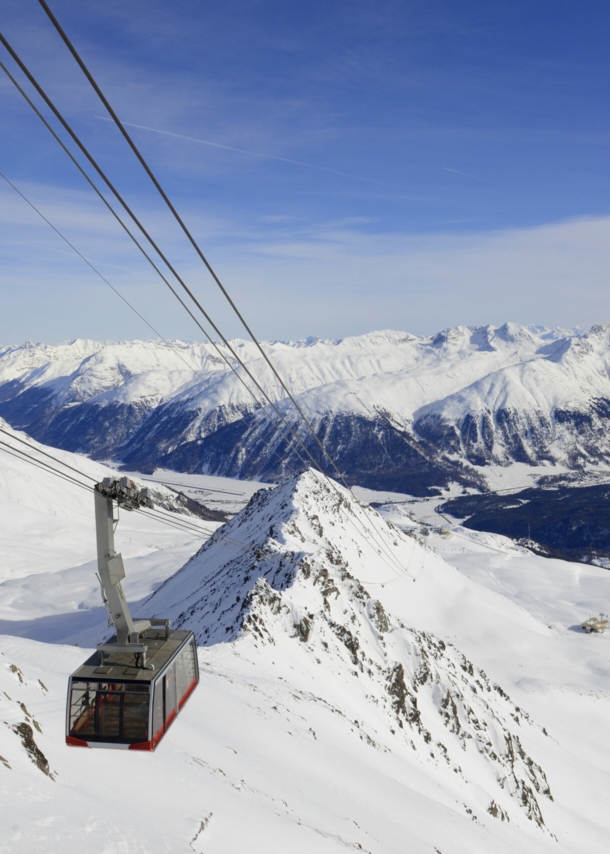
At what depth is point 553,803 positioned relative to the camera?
162ft

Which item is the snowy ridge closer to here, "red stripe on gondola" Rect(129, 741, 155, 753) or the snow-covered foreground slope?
the snow-covered foreground slope

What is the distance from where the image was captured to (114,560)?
18391 mm

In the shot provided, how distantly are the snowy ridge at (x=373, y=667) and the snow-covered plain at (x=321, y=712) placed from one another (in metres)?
0.18

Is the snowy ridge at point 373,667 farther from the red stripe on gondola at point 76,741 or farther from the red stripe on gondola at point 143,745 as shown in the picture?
the red stripe on gondola at point 76,741

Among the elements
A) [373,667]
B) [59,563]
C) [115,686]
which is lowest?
[59,563]

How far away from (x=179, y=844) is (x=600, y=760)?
60317mm

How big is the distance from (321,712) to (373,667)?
42.4ft

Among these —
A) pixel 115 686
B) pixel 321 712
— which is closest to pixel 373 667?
pixel 321 712

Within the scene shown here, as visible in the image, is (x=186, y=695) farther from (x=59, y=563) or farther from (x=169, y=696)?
(x=59, y=563)

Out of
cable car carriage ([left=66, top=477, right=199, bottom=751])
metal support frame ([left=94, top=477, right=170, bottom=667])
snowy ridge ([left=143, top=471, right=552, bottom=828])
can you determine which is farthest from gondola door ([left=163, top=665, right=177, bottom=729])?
snowy ridge ([left=143, top=471, right=552, bottom=828])

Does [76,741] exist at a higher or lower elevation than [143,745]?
lower

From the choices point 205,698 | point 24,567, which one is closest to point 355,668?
point 205,698

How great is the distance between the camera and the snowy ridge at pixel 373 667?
1666 inches

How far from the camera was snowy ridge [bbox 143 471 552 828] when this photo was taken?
139ft
